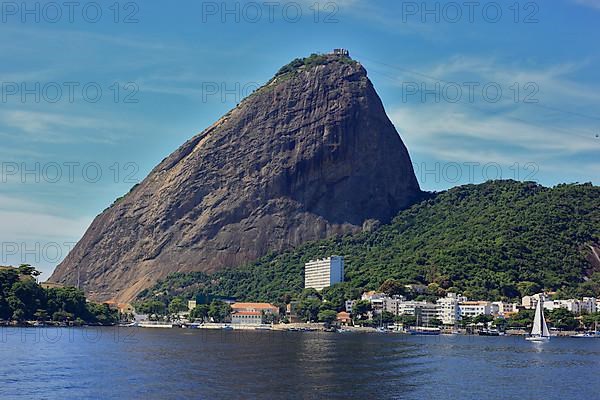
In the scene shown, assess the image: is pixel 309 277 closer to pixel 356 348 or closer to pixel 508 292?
pixel 508 292

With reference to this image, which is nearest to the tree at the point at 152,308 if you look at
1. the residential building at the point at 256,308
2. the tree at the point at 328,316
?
the residential building at the point at 256,308

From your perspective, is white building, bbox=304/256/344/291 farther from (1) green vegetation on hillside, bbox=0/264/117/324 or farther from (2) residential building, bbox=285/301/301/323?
(1) green vegetation on hillside, bbox=0/264/117/324

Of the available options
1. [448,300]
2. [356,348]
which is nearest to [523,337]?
[448,300]

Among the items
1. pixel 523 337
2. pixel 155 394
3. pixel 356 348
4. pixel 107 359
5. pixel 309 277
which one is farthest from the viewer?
pixel 309 277

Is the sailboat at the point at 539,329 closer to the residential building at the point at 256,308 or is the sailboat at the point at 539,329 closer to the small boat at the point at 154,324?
the residential building at the point at 256,308

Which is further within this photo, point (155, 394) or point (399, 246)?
point (399, 246)
